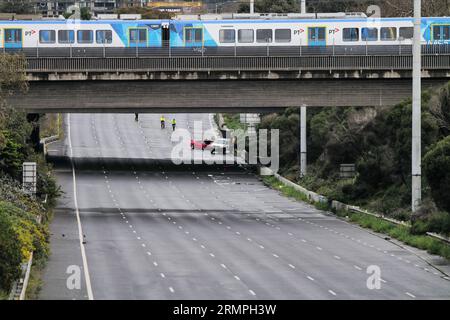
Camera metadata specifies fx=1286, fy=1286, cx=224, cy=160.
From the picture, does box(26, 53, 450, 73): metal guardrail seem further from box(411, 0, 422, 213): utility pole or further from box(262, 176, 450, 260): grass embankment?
box(411, 0, 422, 213): utility pole

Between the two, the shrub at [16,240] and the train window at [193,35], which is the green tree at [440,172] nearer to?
the shrub at [16,240]

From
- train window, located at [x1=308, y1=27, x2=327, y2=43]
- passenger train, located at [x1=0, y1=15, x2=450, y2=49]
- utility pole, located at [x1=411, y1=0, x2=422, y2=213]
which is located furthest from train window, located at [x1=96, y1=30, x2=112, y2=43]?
utility pole, located at [x1=411, y1=0, x2=422, y2=213]

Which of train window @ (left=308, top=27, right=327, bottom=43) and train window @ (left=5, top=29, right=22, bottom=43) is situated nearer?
train window @ (left=5, top=29, right=22, bottom=43)

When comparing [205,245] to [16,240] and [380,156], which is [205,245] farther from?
[380,156]

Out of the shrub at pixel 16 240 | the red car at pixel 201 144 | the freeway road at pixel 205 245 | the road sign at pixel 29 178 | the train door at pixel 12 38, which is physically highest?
the train door at pixel 12 38

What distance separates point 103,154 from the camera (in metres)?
115

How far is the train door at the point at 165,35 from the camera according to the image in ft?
261

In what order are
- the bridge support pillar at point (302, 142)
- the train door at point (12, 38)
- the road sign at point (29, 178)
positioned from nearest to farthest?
1. the road sign at point (29, 178)
2. the train door at point (12, 38)
3. the bridge support pillar at point (302, 142)

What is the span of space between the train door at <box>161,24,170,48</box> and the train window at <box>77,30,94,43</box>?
4.45m

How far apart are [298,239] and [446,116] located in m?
13.5

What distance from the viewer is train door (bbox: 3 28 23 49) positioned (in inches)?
3118

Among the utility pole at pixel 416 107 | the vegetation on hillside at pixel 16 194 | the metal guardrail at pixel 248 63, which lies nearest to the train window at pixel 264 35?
the metal guardrail at pixel 248 63

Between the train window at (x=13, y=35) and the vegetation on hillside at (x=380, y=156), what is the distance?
72.7ft

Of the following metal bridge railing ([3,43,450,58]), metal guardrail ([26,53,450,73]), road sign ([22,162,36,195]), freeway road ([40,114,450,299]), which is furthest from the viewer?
metal bridge railing ([3,43,450,58])
